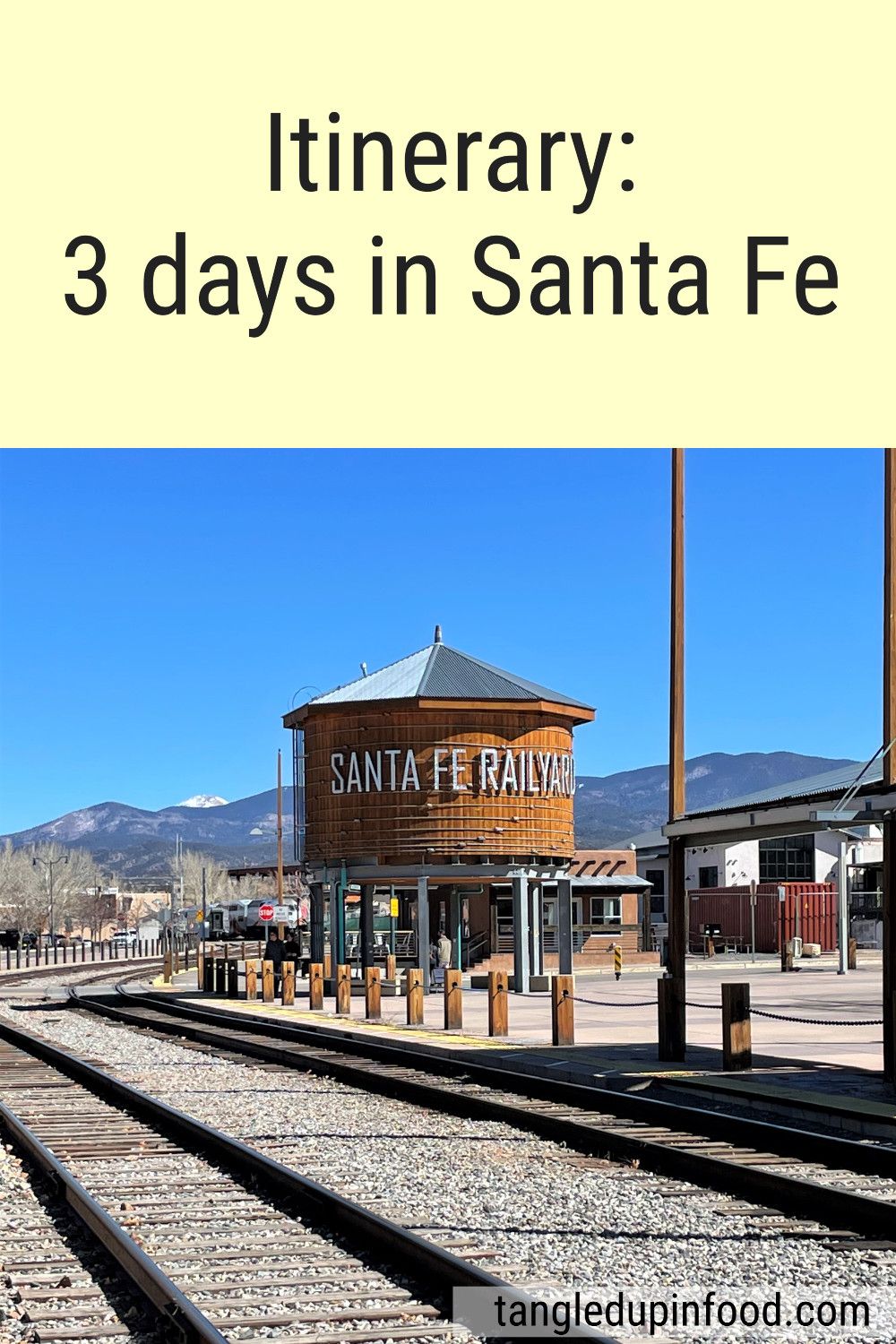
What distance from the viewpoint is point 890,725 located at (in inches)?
647

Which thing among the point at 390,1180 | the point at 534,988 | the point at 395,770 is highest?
the point at 395,770

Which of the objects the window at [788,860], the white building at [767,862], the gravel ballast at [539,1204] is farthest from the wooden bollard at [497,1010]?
the window at [788,860]

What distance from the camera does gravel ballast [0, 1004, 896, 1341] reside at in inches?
318

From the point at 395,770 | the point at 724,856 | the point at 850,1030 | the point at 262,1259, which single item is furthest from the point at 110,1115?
the point at 724,856

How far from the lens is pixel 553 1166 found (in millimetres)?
11805

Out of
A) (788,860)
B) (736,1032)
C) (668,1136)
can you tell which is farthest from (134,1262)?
(788,860)

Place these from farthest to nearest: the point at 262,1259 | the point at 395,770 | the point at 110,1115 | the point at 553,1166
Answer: the point at 395,770 → the point at 110,1115 → the point at 553,1166 → the point at 262,1259

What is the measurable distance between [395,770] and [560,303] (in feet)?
95.4

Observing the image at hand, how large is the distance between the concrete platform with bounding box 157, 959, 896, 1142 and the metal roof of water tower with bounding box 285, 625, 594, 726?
693 centimetres

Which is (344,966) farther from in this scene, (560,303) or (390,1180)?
(560,303)

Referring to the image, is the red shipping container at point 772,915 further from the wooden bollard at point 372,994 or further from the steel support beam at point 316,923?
the wooden bollard at point 372,994

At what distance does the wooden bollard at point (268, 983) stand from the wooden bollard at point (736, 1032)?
60.7 feet

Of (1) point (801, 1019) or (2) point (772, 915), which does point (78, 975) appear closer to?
(2) point (772, 915)

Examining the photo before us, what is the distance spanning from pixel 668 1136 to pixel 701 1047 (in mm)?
7970
